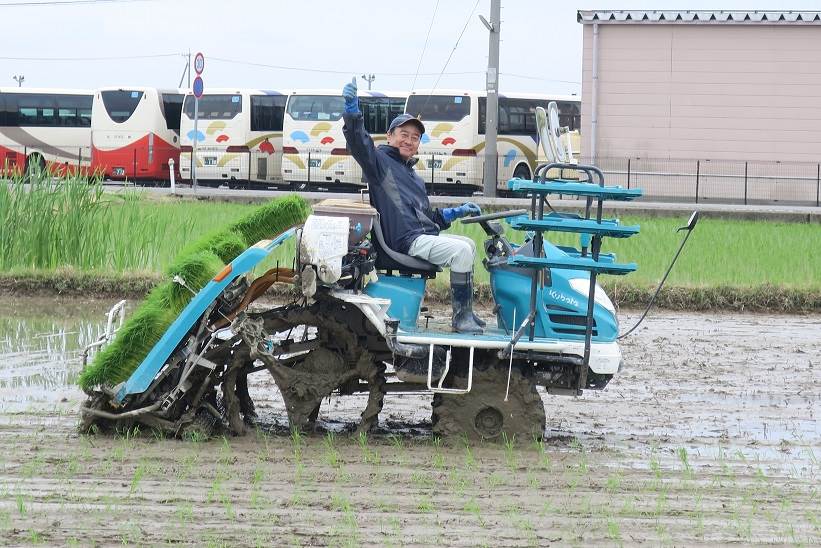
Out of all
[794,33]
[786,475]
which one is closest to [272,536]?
[786,475]

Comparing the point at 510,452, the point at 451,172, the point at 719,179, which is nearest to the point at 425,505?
the point at 510,452

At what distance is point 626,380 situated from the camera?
30.8 ft

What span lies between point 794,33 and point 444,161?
30.7ft

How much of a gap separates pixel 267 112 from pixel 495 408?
2978cm

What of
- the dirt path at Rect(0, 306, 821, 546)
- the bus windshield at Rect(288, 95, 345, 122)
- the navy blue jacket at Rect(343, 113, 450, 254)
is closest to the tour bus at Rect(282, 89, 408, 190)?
the bus windshield at Rect(288, 95, 345, 122)

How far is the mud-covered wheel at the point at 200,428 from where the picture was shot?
7066 mm

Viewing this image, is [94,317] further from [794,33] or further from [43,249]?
[794,33]

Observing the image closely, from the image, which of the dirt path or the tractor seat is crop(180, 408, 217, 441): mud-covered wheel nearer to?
the dirt path

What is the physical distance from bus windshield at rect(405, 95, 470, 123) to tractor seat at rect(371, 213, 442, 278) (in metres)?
27.3

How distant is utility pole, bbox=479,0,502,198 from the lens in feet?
91.0

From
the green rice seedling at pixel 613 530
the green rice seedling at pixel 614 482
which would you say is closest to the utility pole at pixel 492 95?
the green rice seedling at pixel 614 482

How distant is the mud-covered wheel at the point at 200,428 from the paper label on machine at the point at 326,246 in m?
1.08

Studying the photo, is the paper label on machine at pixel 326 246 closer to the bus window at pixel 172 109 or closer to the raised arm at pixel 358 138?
the raised arm at pixel 358 138

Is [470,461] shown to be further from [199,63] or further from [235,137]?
[235,137]
